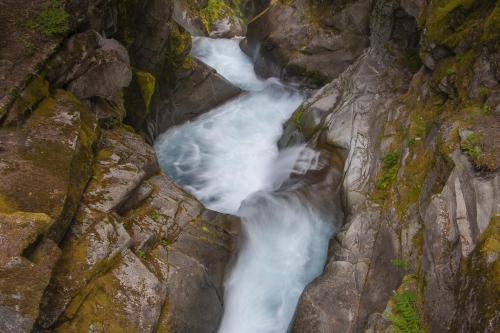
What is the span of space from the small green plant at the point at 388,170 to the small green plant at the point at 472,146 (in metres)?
2.35

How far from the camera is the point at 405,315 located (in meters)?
6.18

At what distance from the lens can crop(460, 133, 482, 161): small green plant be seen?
6.30m

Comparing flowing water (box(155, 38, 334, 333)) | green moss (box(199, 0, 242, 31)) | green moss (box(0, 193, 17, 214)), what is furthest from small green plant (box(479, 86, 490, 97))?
green moss (box(199, 0, 242, 31))

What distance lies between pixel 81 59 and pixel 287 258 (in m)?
6.35

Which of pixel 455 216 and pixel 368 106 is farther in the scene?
pixel 368 106

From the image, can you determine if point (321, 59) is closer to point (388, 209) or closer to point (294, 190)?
point (294, 190)

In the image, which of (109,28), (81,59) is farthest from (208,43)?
(81,59)

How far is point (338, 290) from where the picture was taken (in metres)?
7.70

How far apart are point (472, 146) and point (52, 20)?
827cm

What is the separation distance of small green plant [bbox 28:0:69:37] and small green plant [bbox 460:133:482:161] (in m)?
7.98

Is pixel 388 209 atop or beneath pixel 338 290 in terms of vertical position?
atop

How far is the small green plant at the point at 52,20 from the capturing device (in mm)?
8414

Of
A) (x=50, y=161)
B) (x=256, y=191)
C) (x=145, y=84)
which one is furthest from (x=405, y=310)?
(x=145, y=84)

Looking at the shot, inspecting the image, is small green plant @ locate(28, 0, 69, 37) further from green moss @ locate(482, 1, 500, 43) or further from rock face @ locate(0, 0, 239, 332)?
green moss @ locate(482, 1, 500, 43)
